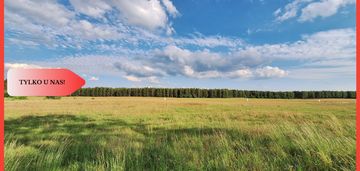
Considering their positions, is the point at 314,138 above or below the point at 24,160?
above

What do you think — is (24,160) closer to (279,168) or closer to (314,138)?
(279,168)

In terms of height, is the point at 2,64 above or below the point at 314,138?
above

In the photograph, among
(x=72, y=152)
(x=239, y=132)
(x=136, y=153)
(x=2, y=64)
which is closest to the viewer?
(x=2, y=64)

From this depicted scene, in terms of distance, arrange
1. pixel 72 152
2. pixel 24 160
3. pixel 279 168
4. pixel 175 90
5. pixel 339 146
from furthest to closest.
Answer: pixel 175 90, pixel 72 152, pixel 24 160, pixel 339 146, pixel 279 168

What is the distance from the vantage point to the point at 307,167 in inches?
179

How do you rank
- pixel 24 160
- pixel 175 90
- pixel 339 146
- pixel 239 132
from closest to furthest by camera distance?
pixel 339 146 < pixel 24 160 < pixel 239 132 < pixel 175 90

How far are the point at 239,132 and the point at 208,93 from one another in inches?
3184

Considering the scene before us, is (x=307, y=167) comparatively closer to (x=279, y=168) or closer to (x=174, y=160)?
(x=279, y=168)

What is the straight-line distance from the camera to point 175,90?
85188 millimetres

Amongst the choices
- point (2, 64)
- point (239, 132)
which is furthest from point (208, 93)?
point (2, 64)

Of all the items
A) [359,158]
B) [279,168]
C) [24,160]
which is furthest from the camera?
[24,160]

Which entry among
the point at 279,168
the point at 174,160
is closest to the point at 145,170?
the point at 174,160

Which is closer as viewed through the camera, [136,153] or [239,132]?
[136,153]

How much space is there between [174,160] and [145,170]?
2.17 ft
